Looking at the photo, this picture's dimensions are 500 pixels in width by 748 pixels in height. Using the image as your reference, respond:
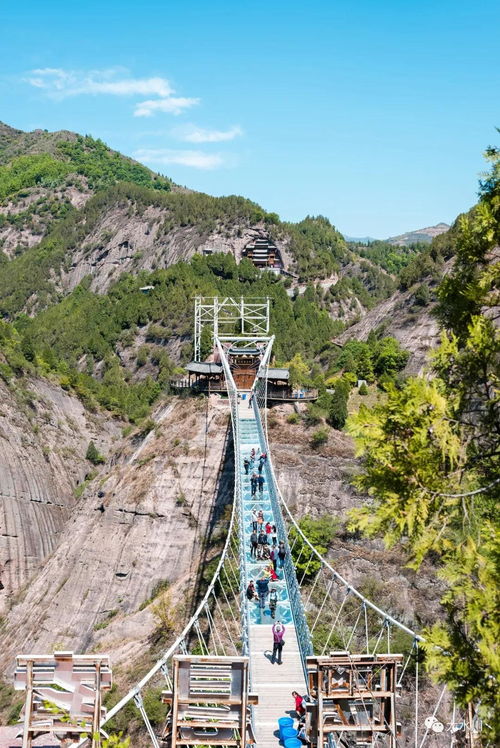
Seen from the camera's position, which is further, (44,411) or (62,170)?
(62,170)

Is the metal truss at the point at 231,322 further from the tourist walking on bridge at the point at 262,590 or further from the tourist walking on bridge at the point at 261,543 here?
the tourist walking on bridge at the point at 262,590

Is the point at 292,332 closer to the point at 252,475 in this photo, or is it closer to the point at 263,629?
the point at 252,475

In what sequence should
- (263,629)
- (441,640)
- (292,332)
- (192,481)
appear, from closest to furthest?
(441,640) < (263,629) < (192,481) < (292,332)

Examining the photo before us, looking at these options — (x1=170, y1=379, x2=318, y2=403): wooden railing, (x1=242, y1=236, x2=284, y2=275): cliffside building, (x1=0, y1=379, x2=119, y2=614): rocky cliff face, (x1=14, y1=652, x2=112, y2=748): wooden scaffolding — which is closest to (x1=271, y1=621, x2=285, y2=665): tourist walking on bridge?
(x1=14, y1=652, x2=112, y2=748): wooden scaffolding

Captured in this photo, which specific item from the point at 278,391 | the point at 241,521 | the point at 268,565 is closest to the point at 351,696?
the point at 268,565

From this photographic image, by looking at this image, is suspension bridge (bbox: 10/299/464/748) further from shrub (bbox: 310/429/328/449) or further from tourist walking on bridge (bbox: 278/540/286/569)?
shrub (bbox: 310/429/328/449)

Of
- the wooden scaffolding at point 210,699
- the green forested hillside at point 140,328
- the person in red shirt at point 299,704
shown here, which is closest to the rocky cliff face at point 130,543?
the green forested hillside at point 140,328

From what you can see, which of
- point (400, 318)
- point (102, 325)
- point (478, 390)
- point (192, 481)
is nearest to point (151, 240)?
point (102, 325)

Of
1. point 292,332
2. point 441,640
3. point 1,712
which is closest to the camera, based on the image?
point 441,640
